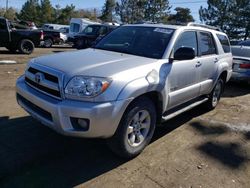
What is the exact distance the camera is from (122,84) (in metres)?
3.47

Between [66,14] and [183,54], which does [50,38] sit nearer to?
[183,54]

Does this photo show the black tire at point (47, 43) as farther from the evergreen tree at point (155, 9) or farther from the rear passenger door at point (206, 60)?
the evergreen tree at point (155, 9)

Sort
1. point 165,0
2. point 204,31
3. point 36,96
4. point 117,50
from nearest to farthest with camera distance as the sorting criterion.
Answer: point 36,96, point 117,50, point 204,31, point 165,0

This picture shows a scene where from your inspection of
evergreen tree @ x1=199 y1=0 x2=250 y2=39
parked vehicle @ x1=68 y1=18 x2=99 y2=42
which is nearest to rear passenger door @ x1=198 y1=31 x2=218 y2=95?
parked vehicle @ x1=68 y1=18 x2=99 y2=42

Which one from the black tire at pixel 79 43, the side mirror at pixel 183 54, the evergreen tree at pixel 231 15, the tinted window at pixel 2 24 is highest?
the evergreen tree at pixel 231 15

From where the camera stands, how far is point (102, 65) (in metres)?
3.74

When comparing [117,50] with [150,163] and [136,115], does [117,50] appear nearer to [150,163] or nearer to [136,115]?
[136,115]

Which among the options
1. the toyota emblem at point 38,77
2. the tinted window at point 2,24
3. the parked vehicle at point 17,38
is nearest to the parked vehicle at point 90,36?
the parked vehicle at point 17,38

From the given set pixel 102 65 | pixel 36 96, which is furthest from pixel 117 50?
pixel 36 96

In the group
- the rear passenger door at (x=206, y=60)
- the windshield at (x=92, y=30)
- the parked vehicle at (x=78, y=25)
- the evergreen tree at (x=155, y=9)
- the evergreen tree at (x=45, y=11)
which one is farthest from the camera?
the evergreen tree at (x=45, y=11)

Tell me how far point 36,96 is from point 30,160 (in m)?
0.81

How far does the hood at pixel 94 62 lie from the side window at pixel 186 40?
0.69 m

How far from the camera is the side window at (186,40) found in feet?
15.3

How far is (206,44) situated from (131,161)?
289 cm
